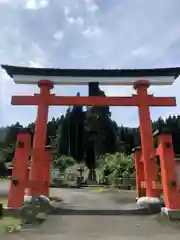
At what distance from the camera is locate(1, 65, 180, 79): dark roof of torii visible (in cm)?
1530

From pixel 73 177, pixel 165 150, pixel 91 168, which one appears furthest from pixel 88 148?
pixel 165 150

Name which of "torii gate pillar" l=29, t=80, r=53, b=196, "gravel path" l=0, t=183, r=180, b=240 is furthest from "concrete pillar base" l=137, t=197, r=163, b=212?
"torii gate pillar" l=29, t=80, r=53, b=196

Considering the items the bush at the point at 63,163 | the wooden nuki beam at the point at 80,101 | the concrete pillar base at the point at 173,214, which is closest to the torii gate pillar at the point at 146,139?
the wooden nuki beam at the point at 80,101

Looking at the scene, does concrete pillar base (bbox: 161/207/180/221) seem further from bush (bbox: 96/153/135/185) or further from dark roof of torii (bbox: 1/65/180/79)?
bush (bbox: 96/153/135/185)

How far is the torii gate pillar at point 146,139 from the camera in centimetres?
1427

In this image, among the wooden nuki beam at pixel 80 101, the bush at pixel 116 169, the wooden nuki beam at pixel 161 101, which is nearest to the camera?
the wooden nuki beam at pixel 80 101

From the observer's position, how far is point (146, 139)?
14719 millimetres

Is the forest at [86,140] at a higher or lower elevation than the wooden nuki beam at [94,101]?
higher

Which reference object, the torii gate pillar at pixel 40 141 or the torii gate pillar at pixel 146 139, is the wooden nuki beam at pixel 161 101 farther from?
the torii gate pillar at pixel 40 141

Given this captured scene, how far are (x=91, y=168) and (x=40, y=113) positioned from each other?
117ft

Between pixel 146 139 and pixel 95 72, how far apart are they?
4048 mm

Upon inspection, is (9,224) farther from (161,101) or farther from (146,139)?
(161,101)

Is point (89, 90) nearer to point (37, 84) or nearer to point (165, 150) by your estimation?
point (37, 84)

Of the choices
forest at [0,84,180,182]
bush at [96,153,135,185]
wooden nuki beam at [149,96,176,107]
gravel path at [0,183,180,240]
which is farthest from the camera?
forest at [0,84,180,182]
